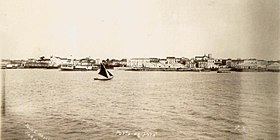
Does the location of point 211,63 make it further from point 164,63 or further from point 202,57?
point 164,63

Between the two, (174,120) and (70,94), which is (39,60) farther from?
(174,120)

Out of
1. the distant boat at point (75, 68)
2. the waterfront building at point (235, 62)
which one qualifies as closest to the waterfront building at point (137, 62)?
the distant boat at point (75, 68)

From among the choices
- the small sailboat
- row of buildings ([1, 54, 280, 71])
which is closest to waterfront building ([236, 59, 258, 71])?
row of buildings ([1, 54, 280, 71])

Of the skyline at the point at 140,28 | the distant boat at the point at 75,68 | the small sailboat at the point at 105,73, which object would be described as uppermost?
the skyline at the point at 140,28

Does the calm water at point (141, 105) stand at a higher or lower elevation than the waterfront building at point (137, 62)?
lower

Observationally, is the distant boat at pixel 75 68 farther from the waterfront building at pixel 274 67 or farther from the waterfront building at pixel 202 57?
the waterfront building at pixel 274 67

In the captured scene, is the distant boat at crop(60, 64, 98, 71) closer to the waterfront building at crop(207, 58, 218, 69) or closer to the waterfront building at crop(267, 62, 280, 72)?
the waterfront building at crop(207, 58, 218, 69)
